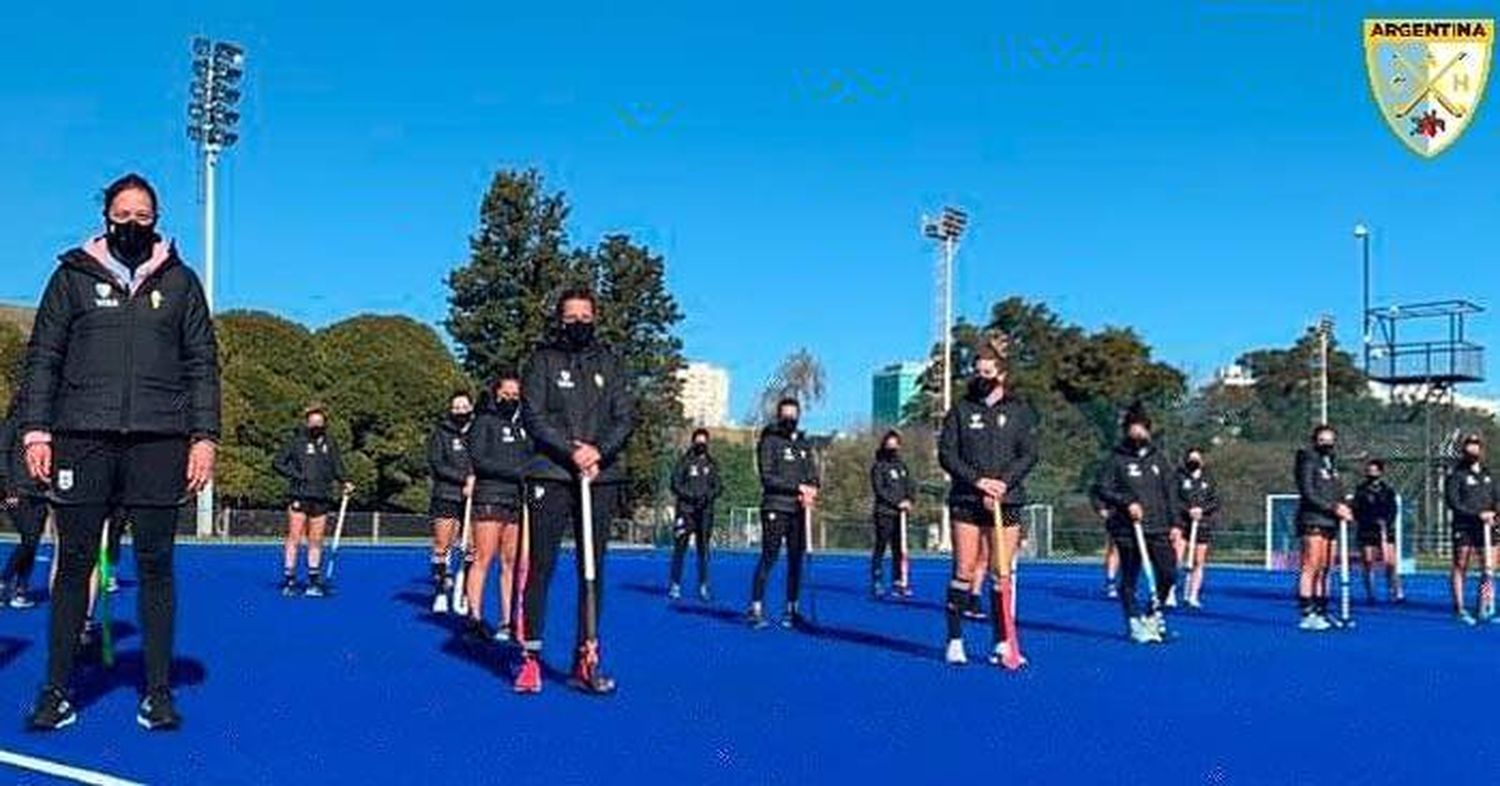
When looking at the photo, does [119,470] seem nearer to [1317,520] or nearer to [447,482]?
[447,482]

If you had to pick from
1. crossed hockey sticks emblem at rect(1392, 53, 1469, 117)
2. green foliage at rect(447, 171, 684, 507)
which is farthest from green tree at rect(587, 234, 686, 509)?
crossed hockey sticks emblem at rect(1392, 53, 1469, 117)

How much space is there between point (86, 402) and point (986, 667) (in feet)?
19.3

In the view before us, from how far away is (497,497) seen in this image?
12.2 m

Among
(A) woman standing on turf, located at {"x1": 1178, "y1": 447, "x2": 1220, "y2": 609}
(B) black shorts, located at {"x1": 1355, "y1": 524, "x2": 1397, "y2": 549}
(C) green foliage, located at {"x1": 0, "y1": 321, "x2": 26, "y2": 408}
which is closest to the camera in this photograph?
(A) woman standing on turf, located at {"x1": 1178, "y1": 447, "x2": 1220, "y2": 609}

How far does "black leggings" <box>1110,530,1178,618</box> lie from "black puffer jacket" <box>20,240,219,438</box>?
882 cm

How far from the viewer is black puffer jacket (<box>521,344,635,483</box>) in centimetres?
927

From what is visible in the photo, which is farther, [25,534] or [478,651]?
[25,534]

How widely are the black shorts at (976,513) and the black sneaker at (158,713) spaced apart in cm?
556

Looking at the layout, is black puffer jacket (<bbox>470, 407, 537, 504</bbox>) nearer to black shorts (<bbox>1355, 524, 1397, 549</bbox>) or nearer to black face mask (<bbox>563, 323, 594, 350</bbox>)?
black face mask (<bbox>563, 323, 594, 350</bbox>)

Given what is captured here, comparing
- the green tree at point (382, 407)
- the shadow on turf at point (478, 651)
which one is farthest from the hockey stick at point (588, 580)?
the green tree at point (382, 407)

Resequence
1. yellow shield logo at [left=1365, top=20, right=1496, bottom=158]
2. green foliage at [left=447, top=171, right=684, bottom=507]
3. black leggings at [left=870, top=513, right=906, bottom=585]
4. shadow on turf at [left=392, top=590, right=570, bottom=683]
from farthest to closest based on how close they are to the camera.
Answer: green foliage at [left=447, top=171, right=684, bottom=507] → yellow shield logo at [left=1365, top=20, right=1496, bottom=158] → black leggings at [left=870, top=513, right=906, bottom=585] → shadow on turf at [left=392, top=590, right=570, bottom=683]

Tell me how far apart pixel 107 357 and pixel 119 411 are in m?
0.22

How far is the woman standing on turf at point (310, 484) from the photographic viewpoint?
17.2m

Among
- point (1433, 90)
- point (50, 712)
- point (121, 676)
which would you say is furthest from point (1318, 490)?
point (50, 712)
